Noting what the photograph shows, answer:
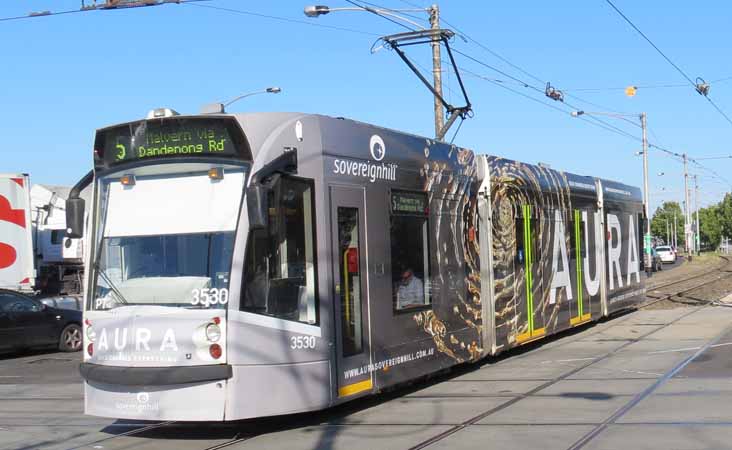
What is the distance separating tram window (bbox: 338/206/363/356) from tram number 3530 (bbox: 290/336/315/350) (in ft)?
1.86

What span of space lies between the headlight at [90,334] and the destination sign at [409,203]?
3642 mm

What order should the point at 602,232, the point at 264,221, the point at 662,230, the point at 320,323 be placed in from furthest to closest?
the point at 662,230 < the point at 602,232 < the point at 320,323 < the point at 264,221

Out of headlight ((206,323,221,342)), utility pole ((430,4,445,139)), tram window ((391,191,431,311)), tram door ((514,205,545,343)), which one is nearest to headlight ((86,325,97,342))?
headlight ((206,323,221,342))

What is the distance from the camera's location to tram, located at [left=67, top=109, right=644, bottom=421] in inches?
309

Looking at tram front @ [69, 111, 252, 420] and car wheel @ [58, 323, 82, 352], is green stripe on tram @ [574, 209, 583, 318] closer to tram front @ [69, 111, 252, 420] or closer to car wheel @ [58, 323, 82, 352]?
tram front @ [69, 111, 252, 420]

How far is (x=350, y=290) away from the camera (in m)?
9.16

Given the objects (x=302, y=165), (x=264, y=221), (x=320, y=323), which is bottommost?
(x=320, y=323)

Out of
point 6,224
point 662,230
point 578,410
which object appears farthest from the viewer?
point 662,230

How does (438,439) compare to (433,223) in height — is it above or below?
below

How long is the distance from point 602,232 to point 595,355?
5.53 meters

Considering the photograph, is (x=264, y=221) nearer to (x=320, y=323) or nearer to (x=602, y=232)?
(x=320, y=323)

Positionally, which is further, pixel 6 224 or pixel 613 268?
pixel 6 224

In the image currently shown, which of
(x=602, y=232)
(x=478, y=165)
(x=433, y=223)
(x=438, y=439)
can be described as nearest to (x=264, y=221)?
(x=438, y=439)

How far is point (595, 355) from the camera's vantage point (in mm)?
14000
